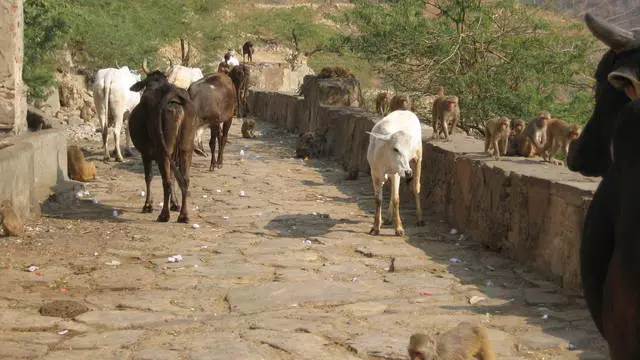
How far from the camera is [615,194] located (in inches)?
117

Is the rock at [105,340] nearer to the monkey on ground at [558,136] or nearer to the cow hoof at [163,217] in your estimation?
the cow hoof at [163,217]

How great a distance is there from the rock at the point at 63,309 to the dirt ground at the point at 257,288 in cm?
2

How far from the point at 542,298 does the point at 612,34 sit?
4.80m

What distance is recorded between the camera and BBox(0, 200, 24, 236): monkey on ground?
944cm

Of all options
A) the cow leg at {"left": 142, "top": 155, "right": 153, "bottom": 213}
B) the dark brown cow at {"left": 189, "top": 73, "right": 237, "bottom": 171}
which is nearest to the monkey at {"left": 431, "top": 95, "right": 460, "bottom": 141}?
the cow leg at {"left": 142, "top": 155, "right": 153, "bottom": 213}

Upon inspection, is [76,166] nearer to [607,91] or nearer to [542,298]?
[542,298]

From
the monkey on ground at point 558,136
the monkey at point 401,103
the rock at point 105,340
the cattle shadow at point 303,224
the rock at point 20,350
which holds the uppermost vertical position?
the monkey at point 401,103

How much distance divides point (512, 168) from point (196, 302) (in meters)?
3.89

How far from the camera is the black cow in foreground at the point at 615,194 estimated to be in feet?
8.93

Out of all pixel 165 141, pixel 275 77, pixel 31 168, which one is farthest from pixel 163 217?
pixel 275 77

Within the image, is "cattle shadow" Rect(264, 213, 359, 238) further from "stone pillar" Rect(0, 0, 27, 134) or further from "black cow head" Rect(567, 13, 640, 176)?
"black cow head" Rect(567, 13, 640, 176)

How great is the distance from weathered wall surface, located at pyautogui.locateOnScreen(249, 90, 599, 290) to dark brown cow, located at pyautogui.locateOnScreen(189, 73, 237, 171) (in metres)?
3.70

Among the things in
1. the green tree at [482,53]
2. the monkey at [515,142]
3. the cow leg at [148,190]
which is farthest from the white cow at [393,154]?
the green tree at [482,53]

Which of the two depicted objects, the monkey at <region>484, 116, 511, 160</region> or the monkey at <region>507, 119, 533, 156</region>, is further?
the monkey at <region>507, 119, 533, 156</region>
